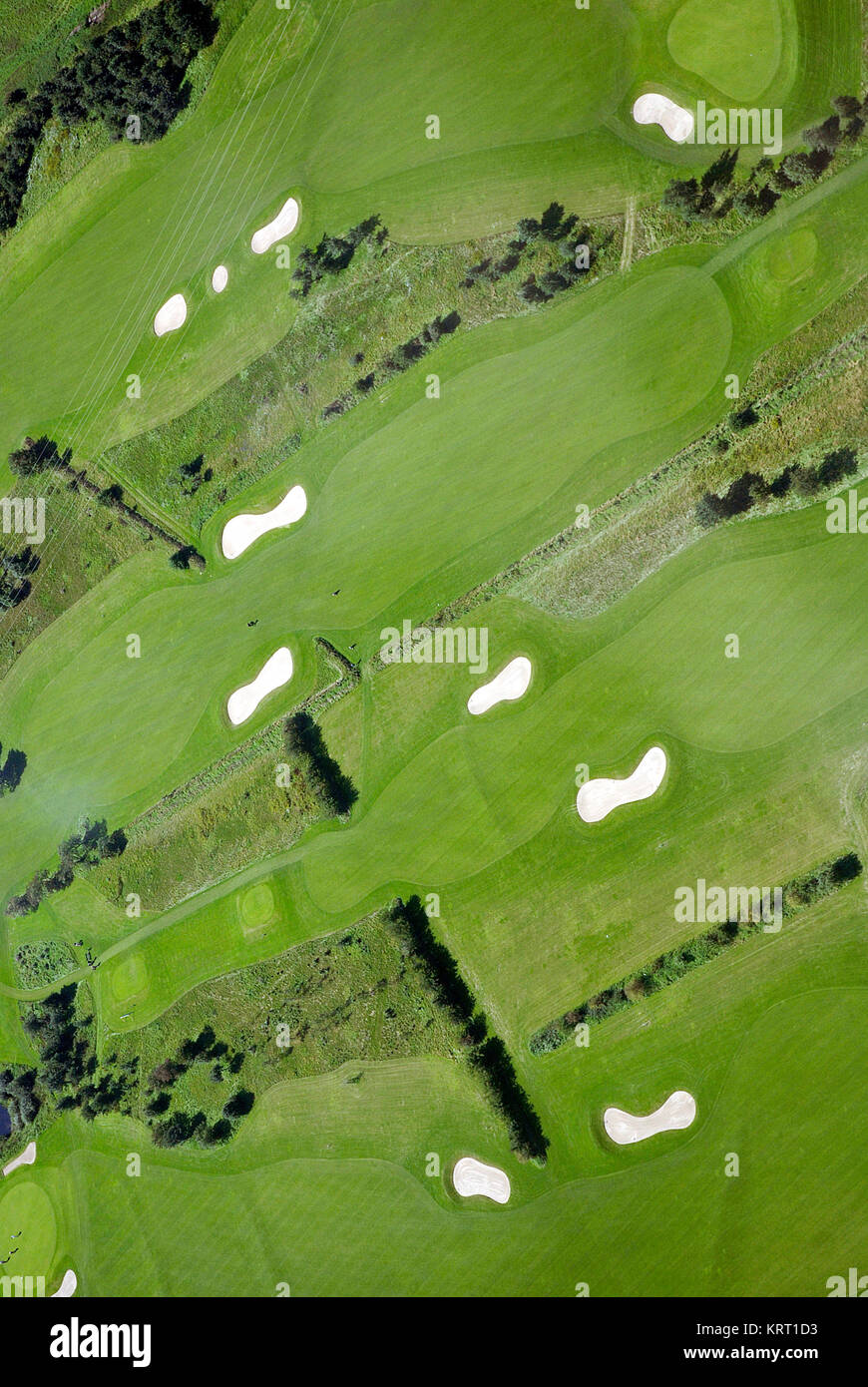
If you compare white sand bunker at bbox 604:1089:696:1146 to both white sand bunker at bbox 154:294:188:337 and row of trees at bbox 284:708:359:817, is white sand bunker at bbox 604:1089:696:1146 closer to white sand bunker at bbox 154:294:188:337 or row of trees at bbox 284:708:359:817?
row of trees at bbox 284:708:359:817

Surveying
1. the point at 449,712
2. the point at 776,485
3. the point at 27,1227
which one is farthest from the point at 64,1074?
the point at 776,485

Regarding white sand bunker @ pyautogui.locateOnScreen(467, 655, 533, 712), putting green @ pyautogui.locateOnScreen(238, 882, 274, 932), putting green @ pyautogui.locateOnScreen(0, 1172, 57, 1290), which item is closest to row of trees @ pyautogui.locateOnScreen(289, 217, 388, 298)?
white sand bunker @ pyautogui.locateOnScreen(467, 655, 533, 712)

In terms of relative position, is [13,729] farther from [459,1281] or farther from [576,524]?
[459,1281]

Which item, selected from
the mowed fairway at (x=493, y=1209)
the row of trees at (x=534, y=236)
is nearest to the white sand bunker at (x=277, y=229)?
the row of trees at (x=534, y=236)

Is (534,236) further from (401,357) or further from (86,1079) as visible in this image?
(86,1079)

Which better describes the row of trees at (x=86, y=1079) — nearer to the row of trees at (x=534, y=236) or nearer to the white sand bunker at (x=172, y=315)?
the white sand bunker at (x=172, y=315)
